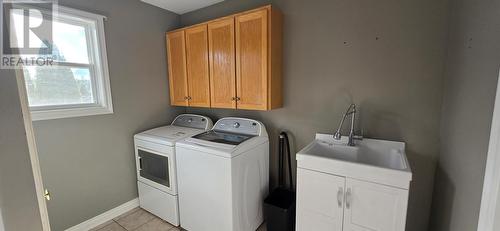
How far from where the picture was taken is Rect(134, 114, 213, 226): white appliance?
6.93ft

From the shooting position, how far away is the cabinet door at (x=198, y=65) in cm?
229

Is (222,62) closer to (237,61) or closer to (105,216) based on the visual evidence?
(237,61)

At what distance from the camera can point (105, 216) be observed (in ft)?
7.46

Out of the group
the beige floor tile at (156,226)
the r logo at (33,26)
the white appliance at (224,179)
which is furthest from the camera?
the beige floor tile at (156,226)

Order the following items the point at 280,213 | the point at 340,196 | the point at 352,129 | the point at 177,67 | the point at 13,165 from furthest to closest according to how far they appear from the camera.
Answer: the point at 177,67
the point at 280,213
the point at 352,129
the point at 340,196
the point at 13,165

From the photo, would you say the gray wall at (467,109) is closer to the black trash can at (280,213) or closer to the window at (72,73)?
the black trash can at (280,213)

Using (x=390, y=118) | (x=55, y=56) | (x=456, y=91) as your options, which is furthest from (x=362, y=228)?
(x=55, y=56)

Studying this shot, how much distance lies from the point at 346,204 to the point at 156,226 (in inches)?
76.8

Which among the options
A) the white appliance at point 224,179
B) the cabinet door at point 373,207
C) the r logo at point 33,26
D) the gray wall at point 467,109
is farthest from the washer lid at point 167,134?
the gray wall at point 467,109

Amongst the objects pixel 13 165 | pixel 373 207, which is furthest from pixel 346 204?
pixel 13 165

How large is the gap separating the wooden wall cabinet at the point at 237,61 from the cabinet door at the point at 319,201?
2.56 feet

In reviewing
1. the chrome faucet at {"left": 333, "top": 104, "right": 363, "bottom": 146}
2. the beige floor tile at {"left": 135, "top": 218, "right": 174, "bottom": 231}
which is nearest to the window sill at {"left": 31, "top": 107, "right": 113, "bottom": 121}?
the beige floor tile at {"left": 135, "top": 218, "right": 174, "bottom": 231}

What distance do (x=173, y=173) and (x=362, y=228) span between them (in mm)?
1718

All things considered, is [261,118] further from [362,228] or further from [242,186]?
[362,228]
